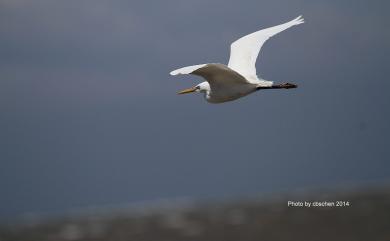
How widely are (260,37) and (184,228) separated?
776 cm

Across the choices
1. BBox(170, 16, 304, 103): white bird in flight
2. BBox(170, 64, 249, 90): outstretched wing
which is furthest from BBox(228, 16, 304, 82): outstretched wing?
BBox(170, 64, 249, 90): outstretched wing

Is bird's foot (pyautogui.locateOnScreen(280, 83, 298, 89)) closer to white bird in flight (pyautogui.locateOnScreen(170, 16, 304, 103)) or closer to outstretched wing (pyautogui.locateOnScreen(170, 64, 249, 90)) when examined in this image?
white bird in flight (pyautogui.locateOnScreen(170, 16, 304, 103))

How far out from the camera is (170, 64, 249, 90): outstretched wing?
18.9m

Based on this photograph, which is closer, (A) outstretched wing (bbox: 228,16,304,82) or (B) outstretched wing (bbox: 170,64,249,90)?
(B) outstretched wing (bbox: 170,64,249,90)

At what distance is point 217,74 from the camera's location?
20.5 metres

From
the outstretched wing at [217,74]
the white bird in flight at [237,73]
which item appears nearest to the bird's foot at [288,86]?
the white bird in flight at [237,73]

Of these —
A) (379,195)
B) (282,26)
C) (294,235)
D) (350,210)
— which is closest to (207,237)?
(294,235)

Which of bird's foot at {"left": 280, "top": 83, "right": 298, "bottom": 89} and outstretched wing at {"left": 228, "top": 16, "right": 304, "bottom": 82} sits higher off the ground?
outstretched wing at {"left": 228, "top": 16, "right": 304, "bottom": 82}

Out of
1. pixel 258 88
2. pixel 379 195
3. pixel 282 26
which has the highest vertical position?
pixel 282 26

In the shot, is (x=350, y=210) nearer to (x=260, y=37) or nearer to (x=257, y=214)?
(x=257, y=214)

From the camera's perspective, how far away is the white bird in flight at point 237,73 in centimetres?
1986

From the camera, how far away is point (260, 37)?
2403 cm

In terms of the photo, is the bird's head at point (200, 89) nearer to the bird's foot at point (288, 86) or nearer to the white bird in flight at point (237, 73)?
the white bird in flight at point (237, 73)

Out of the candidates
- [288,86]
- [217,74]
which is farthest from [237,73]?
[288,86]
